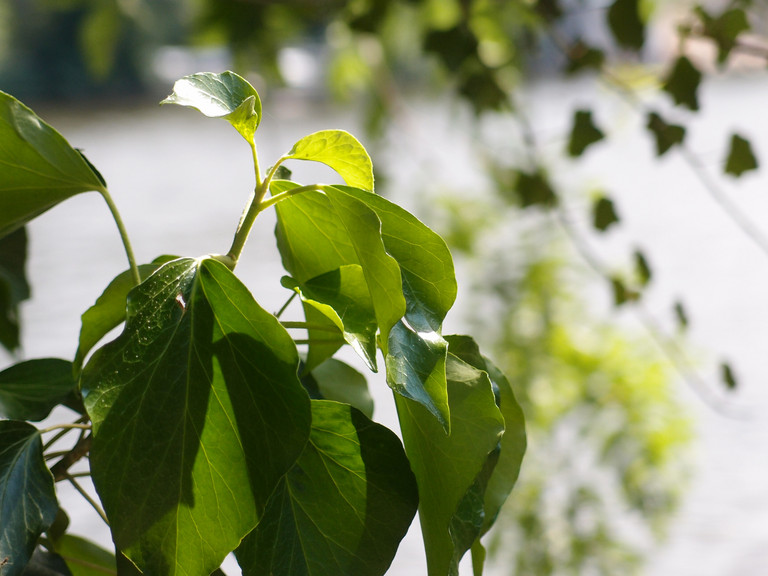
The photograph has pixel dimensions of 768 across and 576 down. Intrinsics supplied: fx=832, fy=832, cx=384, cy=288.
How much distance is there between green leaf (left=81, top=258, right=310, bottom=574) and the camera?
151mm

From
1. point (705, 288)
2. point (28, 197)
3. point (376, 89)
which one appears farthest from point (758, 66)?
point (705, 288)

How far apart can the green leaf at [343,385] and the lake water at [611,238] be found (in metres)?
0.12

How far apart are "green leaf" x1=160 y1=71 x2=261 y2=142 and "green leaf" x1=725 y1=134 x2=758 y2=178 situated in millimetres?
328

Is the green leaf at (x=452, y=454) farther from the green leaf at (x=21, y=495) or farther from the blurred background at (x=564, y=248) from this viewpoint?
the blurred background at (x=564, y=248)

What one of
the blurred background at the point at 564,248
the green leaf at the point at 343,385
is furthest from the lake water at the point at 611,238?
the green leaf at the point at 343,385

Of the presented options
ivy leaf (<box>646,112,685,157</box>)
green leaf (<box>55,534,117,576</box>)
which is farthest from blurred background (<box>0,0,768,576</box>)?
green leaf (<box>55,534,117,576</box>)

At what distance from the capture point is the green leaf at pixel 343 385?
217mm

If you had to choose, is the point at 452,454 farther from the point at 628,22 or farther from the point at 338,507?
the point at 628,22

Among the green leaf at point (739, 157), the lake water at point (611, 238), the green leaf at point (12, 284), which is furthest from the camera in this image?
the lake water at point (611, 238)

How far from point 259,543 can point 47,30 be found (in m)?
4.70

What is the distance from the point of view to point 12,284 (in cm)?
27

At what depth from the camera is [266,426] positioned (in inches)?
6.1

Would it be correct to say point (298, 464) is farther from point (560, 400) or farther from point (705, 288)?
point (705, 288)

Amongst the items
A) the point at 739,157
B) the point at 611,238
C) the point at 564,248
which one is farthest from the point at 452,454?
the point at 611,238
